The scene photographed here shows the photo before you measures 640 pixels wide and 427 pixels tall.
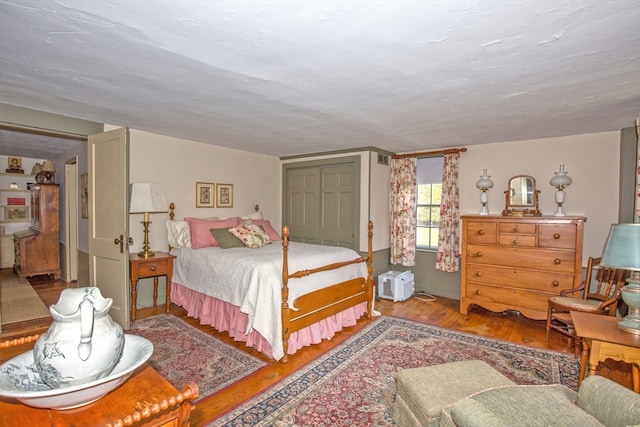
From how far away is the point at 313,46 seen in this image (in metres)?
1.80

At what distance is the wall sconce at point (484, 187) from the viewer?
14.3 ft

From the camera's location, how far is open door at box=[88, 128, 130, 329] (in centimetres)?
324

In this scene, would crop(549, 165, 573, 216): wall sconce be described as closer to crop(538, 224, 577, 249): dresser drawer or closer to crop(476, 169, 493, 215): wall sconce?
crop(538, 224, 577, 249): dresser drawer

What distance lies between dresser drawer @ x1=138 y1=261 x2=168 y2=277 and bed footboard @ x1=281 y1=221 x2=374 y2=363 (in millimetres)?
1786

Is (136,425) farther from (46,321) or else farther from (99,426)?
(46,321)

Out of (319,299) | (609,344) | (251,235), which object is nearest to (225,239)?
(251,235)

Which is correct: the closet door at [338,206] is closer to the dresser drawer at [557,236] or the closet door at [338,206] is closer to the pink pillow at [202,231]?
the pink pillow at [202,231]

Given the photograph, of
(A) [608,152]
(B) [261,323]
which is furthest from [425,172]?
(B) [261,323]

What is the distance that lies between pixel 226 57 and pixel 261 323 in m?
2.13

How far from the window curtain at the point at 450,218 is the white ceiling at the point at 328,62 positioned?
123 centimetres

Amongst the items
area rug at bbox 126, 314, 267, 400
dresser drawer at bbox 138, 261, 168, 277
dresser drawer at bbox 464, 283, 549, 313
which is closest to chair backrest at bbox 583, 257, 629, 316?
dresser drawer at bbox 464, 283, 549, 313

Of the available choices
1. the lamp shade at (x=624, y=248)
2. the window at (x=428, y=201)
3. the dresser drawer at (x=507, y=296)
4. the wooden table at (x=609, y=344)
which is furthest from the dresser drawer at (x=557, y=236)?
the lamp shade at (x=624, y=248)

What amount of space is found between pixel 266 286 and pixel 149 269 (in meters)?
1.71

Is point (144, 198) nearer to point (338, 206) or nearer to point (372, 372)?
point (338, 206)
